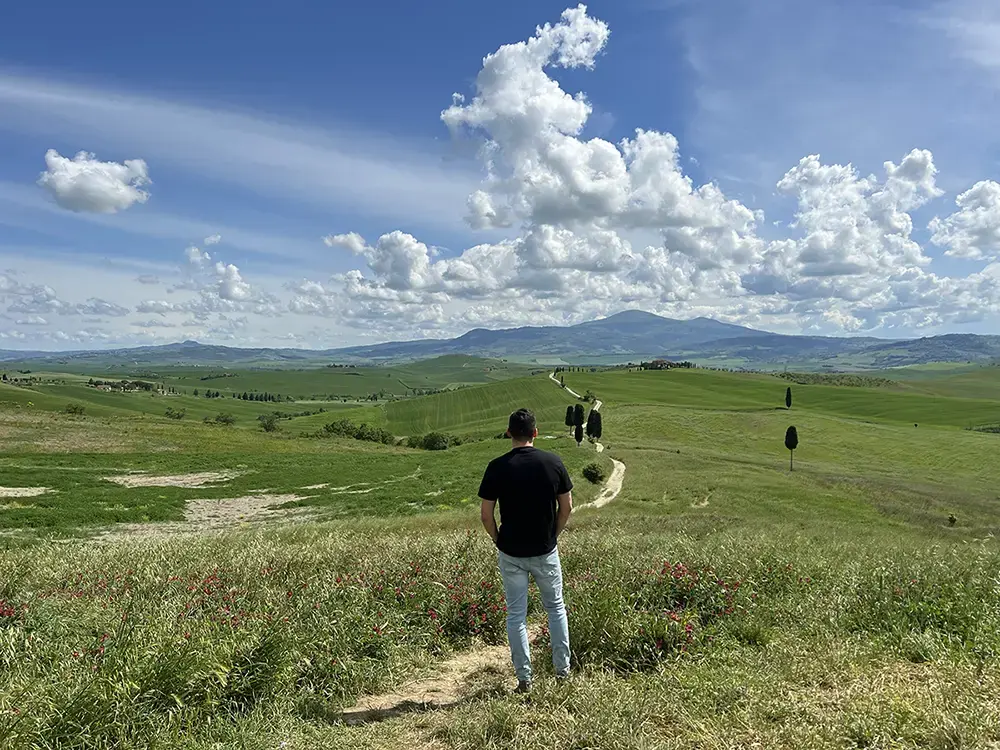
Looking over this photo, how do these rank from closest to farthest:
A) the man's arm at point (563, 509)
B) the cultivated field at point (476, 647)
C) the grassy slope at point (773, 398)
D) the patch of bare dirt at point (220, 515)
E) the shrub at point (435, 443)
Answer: the cultivated field at point (476, 647) → the man's arm at point (563, 509) → the patch of bare dirt at point (220, 515) → the shrub at point (435, 443) → the grassy slope at point (773, 398)

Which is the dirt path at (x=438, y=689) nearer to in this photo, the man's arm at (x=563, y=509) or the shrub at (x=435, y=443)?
the man's arm at (x=563, y=509)

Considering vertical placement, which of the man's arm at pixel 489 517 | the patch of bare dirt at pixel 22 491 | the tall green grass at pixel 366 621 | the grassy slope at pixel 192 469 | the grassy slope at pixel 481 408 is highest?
the man's arm at pixel 489 517

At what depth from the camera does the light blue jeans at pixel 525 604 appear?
6090 mm

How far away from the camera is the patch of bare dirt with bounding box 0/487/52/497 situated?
27.3 m

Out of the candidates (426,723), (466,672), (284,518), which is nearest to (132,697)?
(426,723)

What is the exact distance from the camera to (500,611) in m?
→ 8.13

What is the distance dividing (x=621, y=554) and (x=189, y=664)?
6962 mm

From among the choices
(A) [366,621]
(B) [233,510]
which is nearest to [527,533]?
(A) [366,621]

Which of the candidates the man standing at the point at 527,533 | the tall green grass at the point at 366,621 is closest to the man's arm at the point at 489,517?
the man standing at the point at 527,533

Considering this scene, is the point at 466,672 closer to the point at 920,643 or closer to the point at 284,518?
the point at 920,643

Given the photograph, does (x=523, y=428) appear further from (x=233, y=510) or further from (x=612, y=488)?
(x=612, y=488)

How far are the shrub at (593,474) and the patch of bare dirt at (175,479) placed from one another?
2466 centimetres

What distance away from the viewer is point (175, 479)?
3675 centimetres

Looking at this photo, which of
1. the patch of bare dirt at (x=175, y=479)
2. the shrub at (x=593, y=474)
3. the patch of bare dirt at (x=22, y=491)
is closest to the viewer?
the patch of bare dirt at (x=22, y=491)
